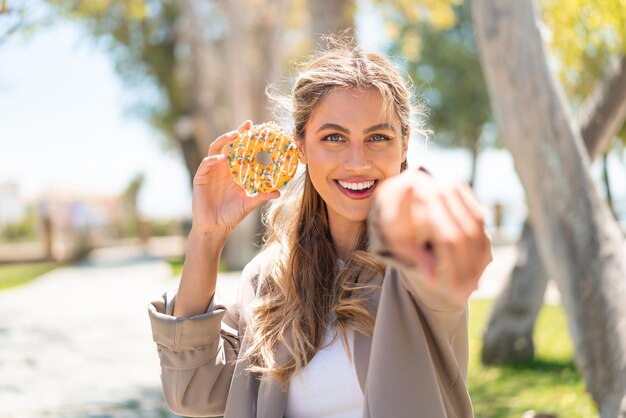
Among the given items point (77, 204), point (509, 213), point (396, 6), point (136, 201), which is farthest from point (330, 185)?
point (136, 201)

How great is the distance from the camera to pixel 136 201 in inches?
1155

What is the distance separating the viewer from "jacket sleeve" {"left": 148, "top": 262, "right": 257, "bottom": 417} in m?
2.01

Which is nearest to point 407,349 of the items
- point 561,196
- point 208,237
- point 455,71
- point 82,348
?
point 208,237

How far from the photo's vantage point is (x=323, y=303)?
199 cm

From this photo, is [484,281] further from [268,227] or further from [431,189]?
[431,189]

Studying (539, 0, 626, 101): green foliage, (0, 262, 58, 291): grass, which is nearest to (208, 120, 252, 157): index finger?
(539, 0, 626, 101): green foliage

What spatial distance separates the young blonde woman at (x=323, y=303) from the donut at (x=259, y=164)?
0.04 m

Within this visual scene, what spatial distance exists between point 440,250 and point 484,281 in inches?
461

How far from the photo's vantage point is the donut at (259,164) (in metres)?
2.23

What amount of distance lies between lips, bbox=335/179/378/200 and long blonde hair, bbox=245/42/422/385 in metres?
0.16

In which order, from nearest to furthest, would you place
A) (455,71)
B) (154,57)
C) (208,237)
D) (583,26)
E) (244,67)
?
(208,237)
(583,26)
(244,67)
(154,57)
(455,71)

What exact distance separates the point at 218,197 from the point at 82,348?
636 cm

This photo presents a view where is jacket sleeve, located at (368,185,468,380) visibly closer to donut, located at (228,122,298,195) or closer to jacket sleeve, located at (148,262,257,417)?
jacket sleeve, located at (148,262,257,417)

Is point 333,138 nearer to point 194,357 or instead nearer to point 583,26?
point 194,357
